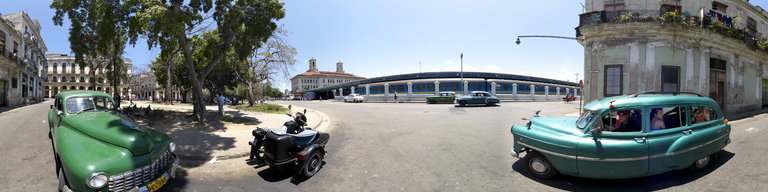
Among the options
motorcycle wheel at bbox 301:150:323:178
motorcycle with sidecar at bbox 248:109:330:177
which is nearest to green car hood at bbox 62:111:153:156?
motorcycle with sidecar at bbox 248:109:330:177

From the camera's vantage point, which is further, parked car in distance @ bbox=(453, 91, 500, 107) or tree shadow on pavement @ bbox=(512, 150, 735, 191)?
parked car in distance @ bbox=(453, 91, 500, 107)

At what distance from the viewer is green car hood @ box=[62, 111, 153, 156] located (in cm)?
327

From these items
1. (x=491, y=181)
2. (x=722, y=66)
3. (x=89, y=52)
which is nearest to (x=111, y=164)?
(x=491, y=181)

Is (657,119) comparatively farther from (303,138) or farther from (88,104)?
(88,104)

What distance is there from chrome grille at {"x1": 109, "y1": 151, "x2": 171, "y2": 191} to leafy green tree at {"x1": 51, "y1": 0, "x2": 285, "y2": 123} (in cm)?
537

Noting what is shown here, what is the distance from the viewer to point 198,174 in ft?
13.8

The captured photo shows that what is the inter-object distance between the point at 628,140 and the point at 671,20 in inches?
452

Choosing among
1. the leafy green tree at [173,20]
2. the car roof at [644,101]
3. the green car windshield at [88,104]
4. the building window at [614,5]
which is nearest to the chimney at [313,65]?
the leafy green tree at [173,20]

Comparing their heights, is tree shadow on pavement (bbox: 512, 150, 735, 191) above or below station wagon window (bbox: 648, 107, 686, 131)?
below

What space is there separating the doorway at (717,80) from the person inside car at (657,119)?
44.7 feet

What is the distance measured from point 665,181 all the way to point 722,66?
50.6 ft

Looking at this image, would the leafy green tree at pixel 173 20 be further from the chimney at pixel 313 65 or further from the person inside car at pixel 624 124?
the chimney at pixel 313 65

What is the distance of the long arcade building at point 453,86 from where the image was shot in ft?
108

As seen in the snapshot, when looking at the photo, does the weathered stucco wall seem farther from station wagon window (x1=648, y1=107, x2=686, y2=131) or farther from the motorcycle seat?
the motorcycle seat
